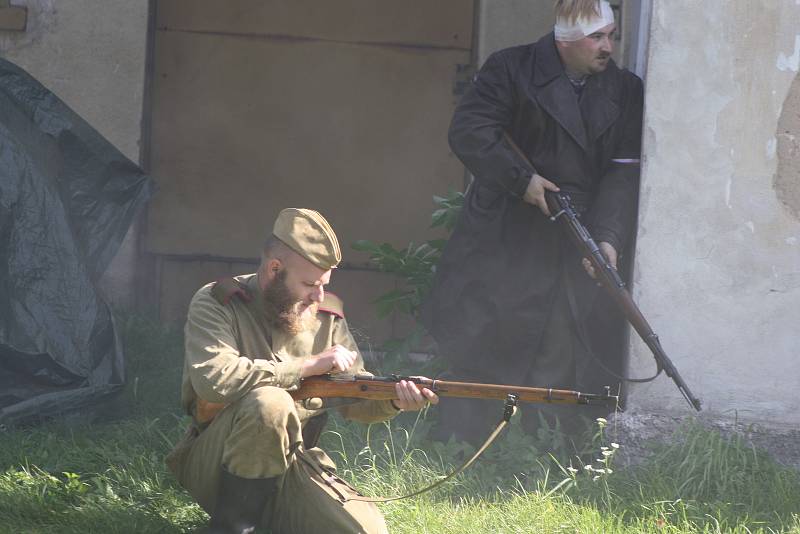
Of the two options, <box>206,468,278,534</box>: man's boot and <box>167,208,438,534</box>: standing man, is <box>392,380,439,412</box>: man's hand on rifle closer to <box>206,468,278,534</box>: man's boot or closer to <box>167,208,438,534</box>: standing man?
<box>167,208,438,534</box>: standing man

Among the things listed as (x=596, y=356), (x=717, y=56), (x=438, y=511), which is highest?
(x=717, y=56)

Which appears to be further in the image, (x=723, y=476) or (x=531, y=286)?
(x=531, y=286)

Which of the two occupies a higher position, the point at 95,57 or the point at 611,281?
the point at 95,57

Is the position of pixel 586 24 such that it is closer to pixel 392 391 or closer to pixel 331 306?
pixel 331 306

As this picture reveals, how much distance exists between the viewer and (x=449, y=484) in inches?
177

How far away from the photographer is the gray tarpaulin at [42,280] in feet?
16.3

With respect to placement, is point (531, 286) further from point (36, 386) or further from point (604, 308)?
point (36, 386)

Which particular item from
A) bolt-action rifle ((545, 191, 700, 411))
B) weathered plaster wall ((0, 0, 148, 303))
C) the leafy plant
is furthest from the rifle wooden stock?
weathered plaster wall ((0, 0, 148, 303))

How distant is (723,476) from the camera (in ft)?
14.7

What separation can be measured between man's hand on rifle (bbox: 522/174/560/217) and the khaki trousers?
4.37 ft

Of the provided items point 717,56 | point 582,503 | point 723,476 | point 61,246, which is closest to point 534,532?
point 582,503

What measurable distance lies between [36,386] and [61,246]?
59 cm

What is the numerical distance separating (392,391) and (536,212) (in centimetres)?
147

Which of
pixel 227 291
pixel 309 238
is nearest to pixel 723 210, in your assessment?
pixel 309 238
